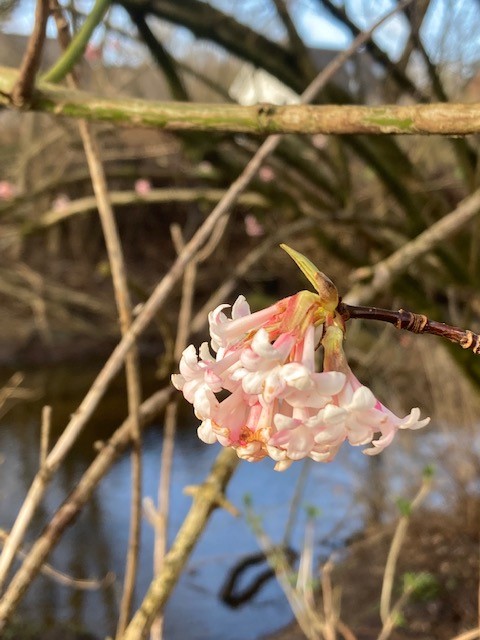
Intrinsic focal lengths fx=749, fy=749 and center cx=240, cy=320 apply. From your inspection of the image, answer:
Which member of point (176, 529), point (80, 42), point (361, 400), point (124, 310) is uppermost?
point (176, 529)

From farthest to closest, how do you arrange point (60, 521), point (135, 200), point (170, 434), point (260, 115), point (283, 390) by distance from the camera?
1. point (135, 200)
2. point (170, 434)
3. point (60, 521)
4. point (260, 115)
5. point (283, 390)

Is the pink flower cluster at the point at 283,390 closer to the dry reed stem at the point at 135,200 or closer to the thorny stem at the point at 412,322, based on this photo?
the thorny stem at the point at 412,322

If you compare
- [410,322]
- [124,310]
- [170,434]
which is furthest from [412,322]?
[170,434]

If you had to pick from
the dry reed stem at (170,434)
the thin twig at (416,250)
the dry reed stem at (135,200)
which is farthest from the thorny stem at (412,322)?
the dry reed stem at (135,200)

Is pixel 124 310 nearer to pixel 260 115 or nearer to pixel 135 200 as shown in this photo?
pixel 260 115

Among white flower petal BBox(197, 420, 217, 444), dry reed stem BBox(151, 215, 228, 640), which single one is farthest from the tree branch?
dry reed stem BBox(151, 215, 228, 640)

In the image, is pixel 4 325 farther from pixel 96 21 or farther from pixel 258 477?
pixel 96 21

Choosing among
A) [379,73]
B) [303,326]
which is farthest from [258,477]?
[303,326]
